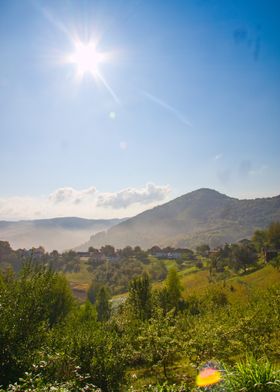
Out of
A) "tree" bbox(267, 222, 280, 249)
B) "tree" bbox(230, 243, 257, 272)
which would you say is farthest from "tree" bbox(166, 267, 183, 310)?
"tree" bbox(267, 222, 280, 249)

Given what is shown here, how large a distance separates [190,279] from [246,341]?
10781cm

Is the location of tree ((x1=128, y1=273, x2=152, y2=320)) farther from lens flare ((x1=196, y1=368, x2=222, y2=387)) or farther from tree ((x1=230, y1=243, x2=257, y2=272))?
tree ((x1=230, y1=243, x2=257, y2=272))

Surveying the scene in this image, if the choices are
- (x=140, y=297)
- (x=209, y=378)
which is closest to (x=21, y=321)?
(x=209, y=378)

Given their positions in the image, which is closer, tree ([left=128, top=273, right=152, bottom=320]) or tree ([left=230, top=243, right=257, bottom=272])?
tree ([left=128, top=273, right=152, bottom=320])

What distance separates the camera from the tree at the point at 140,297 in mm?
55625

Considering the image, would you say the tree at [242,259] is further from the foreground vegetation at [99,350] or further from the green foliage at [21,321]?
the green foliage at [21,321]

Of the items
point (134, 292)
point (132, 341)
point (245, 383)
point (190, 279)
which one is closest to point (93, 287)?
point (190, 279)

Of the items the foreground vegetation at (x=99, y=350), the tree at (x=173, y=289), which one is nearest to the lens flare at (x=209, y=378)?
the foreground vegetation at (x=99, y=350)

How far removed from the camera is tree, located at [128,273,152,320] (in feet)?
182

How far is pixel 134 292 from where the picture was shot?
58.7 m

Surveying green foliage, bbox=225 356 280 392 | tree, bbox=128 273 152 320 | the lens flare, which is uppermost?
green foliage, bbox=225 356 280 392

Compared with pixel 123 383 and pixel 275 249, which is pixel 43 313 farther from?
pixel 275 249

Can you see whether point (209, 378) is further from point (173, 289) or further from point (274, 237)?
point (274, 237)

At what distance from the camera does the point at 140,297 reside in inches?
2276
